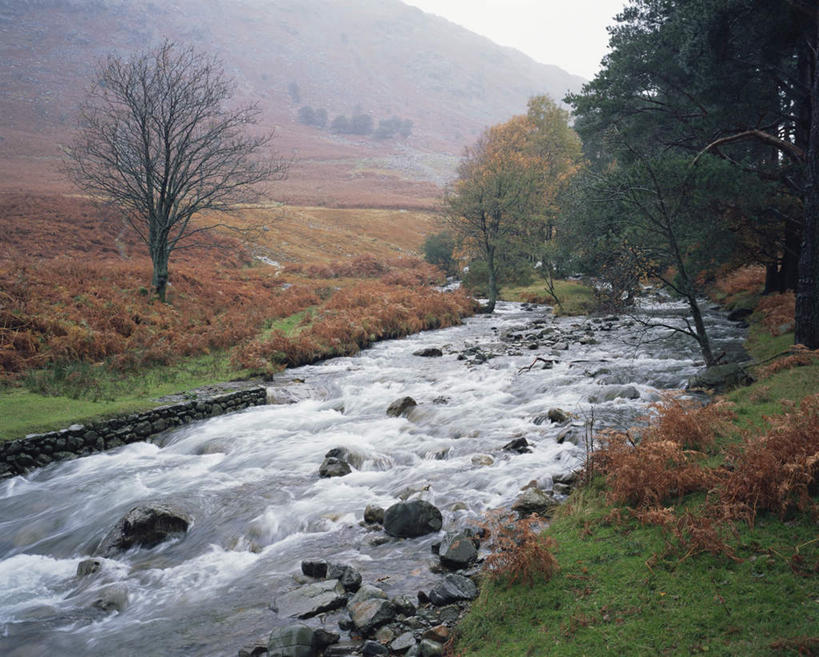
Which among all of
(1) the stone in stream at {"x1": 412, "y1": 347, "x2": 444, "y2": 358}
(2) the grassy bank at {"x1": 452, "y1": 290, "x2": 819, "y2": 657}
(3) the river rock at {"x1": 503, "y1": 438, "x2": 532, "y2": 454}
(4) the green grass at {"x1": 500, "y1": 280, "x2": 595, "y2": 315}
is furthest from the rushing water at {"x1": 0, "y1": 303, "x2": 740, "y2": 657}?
(4) the green grass at {"x1": 500, "y1": 280, "x2": 595, "y2": 315}

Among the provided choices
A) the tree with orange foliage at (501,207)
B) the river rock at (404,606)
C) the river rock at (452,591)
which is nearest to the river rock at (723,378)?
the river rock at (452,591)

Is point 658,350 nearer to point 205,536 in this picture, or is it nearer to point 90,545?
point 205,536

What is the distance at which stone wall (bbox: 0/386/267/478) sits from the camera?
10.7 m

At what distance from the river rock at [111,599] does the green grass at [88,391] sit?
6.11 meters

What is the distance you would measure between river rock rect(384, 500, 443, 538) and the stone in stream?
13163 mm

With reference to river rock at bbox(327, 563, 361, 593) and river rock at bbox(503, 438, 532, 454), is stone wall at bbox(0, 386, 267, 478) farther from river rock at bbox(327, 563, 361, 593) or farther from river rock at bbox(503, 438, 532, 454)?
river rock at bbox(503, 438, 532, 454)

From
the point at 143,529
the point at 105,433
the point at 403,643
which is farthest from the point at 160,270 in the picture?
the point at 403,643

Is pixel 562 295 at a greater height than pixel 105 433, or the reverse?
pixel 562 295

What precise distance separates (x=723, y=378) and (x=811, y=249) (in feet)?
11.4

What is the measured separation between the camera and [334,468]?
9898 millimetres

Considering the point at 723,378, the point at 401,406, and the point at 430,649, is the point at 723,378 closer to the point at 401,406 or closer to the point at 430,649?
the point at 401,406

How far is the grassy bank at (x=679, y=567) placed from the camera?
3.78m

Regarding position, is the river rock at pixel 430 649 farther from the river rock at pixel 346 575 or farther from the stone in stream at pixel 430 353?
the stone in stream at pixel 430 353

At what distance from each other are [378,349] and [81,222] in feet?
87.4
